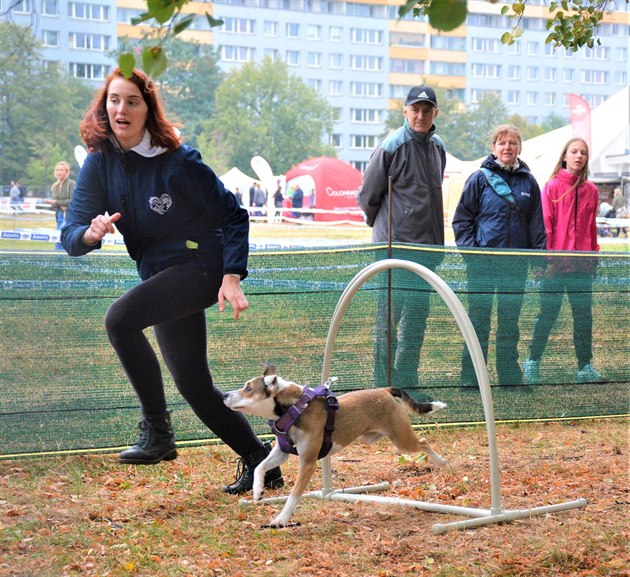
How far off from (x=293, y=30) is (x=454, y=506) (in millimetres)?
94147

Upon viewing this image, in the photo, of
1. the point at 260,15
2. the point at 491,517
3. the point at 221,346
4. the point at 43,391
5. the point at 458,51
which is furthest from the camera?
the point at 458,51

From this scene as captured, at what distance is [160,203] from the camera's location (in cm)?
483

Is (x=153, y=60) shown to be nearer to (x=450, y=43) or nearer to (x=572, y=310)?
(x=572, y=310)

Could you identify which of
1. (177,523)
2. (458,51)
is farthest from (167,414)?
(458,51)

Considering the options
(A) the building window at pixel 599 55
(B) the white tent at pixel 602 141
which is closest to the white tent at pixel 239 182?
(B) the white tent at pixel 602 141

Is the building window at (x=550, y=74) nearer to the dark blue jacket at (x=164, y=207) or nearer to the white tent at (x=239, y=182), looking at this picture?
the white tent at (x=239, y=182)

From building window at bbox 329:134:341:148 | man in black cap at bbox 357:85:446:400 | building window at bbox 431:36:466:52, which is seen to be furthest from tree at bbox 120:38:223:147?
man in black cap at bbox 357:85:446:400

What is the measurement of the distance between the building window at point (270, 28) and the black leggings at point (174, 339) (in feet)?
309

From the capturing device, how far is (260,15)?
310ft

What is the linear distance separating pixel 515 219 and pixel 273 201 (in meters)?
29.9

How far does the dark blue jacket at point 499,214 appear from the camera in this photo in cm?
776

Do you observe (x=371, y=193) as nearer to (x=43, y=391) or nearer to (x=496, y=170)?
(x=496, y=170)

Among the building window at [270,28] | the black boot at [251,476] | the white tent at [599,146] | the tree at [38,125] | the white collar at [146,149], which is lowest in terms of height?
the black boot at [251,476]

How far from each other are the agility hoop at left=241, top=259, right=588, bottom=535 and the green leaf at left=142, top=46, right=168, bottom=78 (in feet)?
7.21
